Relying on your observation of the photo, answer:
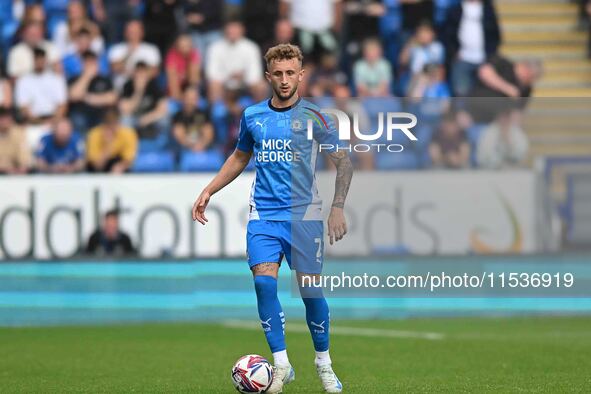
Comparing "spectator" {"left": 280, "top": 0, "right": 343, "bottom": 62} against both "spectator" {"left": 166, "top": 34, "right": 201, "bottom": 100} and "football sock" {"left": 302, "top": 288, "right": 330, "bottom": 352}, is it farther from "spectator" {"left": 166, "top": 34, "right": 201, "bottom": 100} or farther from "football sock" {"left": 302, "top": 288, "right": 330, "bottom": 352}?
"football sock" {"left": 302, "top": 288, "right": 330, "bottom": 352}

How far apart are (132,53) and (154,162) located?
2.56 meters

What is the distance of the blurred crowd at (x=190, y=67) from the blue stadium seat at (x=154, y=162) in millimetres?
21

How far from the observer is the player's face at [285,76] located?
8.57 meters

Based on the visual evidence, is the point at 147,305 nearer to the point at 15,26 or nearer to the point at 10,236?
the point at 10,236

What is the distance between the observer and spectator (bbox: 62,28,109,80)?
2009 cm

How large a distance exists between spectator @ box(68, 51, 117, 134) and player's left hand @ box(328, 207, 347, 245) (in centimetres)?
1062

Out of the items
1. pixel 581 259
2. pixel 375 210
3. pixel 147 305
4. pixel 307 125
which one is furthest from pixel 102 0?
pixel 307 125

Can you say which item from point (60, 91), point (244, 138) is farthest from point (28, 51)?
point (244, 138)

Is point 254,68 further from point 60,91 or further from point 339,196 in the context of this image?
point 339,196

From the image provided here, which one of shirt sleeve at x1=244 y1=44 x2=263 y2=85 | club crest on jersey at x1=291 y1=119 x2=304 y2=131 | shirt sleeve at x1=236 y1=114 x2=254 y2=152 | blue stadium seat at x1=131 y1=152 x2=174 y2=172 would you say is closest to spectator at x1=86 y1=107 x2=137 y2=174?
blue stadium seat at x1=131 y1=152 x2=174 y2=172

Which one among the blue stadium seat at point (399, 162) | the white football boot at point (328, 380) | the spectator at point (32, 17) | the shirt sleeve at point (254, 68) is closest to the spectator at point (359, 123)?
the blue stadium seat at point (399, 162)

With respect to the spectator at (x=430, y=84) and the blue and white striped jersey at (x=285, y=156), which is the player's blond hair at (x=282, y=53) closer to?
the blue and white striped jersey at (x=285, y=156)

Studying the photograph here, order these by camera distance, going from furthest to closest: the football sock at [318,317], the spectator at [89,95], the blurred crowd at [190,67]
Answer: the spectator at [89,95] → the blurred crowd at [190,67] → the football sock at [318,317]

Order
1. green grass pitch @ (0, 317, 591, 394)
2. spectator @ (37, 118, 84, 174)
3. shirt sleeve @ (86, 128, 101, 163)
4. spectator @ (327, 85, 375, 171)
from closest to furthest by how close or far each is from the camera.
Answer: green grass pitch @ (0, 317, 591, 394)
spectator @ (327, 85, 375, 171)
spectator @ (37, 118, 84, 174)
shirt sleeve @ (86, 128, 101, 163)
